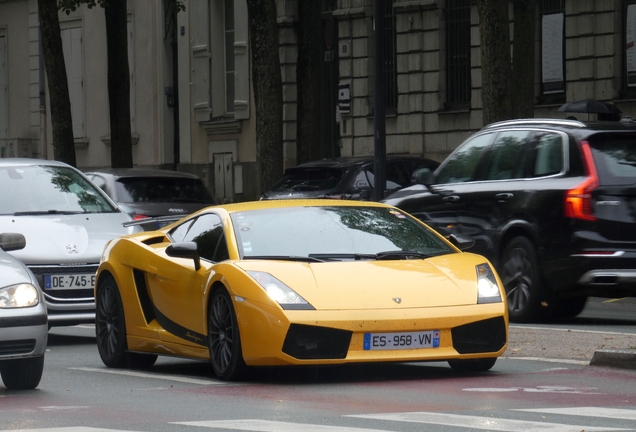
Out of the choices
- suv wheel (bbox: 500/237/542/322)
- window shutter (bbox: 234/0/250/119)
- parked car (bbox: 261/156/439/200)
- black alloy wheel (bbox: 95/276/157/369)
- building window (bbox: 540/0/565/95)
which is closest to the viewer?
black alloy wheel (bbox: 95/276/157/369)

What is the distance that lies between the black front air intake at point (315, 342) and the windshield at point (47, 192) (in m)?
5.83

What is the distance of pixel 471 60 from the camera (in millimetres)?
33000

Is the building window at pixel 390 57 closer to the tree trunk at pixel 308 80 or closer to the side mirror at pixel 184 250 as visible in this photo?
the tree trunk at pixel 308 80

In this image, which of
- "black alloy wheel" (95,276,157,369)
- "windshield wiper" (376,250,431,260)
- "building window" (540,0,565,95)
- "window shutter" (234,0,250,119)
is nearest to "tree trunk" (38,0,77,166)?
"window shutter" (234,0,250,119)

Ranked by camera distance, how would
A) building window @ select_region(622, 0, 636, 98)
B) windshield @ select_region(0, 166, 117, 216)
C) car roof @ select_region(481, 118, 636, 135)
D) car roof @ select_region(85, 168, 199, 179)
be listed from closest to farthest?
1. car roof @ select_region(481, 118, 636, 135)
2. windshield @ select_region(0, 166, 117, 216)
3. car roof @ select_region(85, 168, 199, 179)
4. building window @ select_region(622, 0, 636, 98)

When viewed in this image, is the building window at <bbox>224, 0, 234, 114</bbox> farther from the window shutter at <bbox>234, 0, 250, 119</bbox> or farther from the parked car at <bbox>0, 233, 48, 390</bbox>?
the parked car at <bbox>0, 233, 48, 390</bbox>

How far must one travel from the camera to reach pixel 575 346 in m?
12.3

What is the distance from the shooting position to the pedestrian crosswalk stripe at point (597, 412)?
838 centimetres

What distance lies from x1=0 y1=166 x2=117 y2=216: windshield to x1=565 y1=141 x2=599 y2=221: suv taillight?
4.45 meters

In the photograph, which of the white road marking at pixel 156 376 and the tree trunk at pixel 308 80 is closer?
the white road marking at pixel 156 376

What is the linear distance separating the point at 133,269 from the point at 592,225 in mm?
4371

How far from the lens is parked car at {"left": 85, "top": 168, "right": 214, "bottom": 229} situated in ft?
63.9

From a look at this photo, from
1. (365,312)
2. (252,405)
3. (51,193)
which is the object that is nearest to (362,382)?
(365,312)

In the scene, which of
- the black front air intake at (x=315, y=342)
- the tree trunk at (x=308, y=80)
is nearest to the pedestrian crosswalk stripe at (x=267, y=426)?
the black front air intake at (x=315, y=342)
